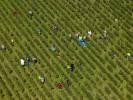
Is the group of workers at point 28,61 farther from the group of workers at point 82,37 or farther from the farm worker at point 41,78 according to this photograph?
the group of workers at point 82,37

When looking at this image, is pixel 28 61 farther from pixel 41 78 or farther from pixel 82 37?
pixel 82 37

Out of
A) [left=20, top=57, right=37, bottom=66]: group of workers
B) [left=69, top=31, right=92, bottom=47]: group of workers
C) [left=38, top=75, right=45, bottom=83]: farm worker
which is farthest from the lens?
[left=69, top=31, right=92, bottom=47]: group of workers

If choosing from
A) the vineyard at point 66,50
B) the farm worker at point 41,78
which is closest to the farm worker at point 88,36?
the vineyard at point 66,50

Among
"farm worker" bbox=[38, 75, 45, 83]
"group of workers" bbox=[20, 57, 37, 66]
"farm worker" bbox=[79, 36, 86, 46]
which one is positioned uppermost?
"farm worker" bbox=[79, 36, 86, 46]

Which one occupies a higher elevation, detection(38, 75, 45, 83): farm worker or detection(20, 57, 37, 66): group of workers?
detection(20, 57, 37, 66): group of workers

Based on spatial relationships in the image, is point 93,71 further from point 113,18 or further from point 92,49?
point 113,18

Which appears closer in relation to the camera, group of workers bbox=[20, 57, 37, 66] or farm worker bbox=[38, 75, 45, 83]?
farm worker bbox=[38, 75, 45, 83]

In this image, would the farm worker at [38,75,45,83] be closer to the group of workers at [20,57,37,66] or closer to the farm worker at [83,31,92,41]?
the group of workers at [20,57,37,66]

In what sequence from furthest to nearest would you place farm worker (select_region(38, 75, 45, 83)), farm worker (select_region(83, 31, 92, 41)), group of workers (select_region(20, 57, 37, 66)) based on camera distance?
farm worker (select_region(83, 31, 92, 41)) < group of workers (select_region(20, 57, 37, 66)) < farm worker (select_region(38, 75, 45, 83))

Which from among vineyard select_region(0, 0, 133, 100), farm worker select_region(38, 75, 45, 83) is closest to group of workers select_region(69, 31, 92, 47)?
vineyard select_region(0, 0, 133, 100)
